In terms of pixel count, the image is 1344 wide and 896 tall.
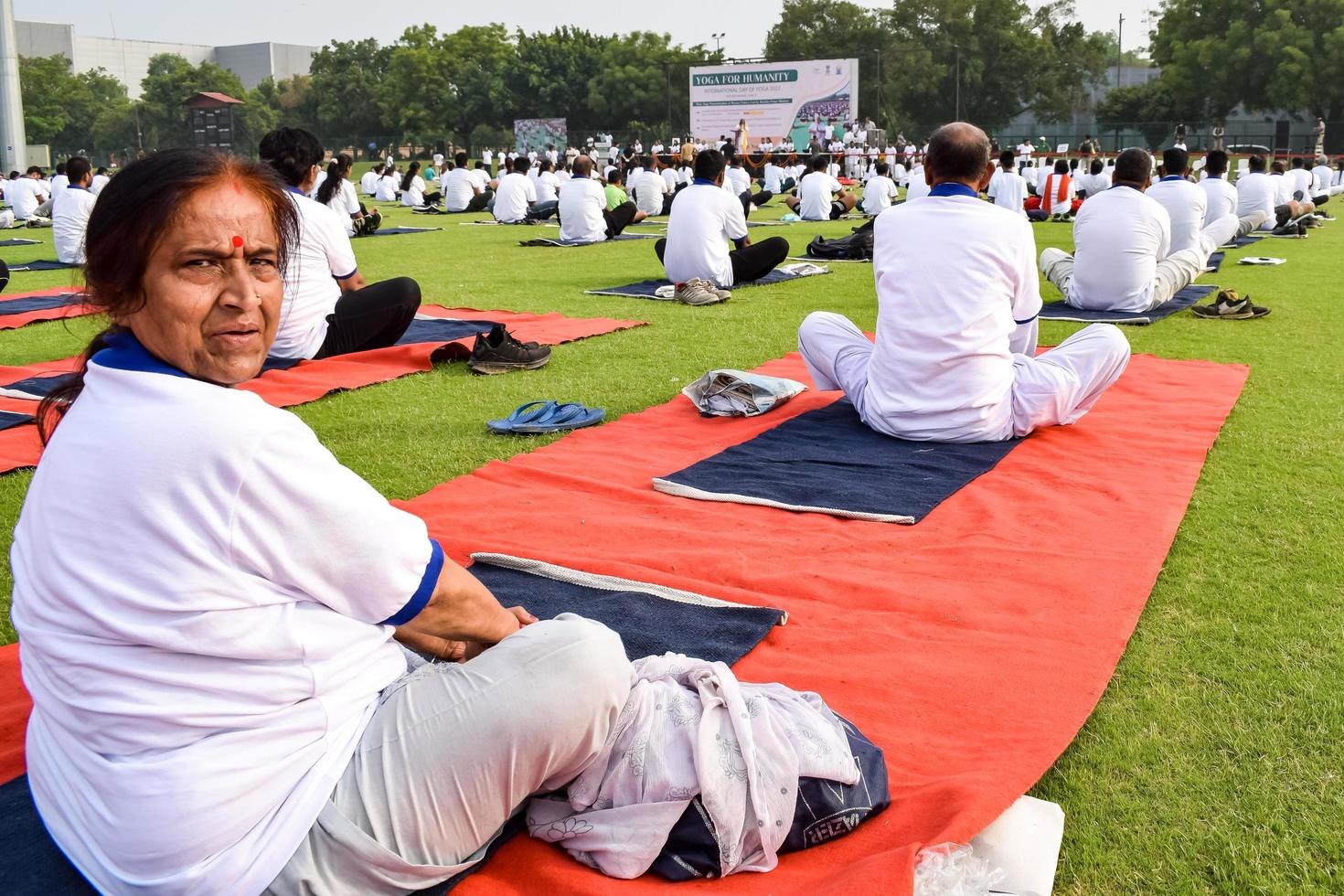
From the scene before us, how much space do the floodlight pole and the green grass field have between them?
24.5 m

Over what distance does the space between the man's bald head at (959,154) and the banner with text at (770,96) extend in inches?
1413

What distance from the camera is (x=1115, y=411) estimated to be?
17.0 ft

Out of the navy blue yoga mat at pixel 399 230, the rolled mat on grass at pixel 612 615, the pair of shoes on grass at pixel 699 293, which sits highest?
the navy blue yoga mat at pixel 399 230

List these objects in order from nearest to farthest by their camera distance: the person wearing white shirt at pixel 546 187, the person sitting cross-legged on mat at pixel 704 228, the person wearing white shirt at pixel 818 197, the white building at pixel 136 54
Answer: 1. the person sitting cross-legged on mat at pixel 704 228
2. the person wearing white shirt at pixel 818 197
3. the person wearing white shirt at pixel 546 187
4. the white building at pixel 136 54

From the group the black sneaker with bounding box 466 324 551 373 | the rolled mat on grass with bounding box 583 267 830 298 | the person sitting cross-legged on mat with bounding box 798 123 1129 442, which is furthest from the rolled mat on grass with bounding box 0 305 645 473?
the person sitting cross-legged on mat with bounding box 798 123 1129 442

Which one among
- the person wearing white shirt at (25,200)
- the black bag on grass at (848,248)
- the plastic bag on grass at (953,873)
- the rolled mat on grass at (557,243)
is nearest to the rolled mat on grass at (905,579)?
the plastic bag on grass at (953,873)

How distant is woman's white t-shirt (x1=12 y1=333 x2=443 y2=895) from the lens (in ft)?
4.93

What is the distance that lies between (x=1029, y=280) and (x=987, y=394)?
0.52 meters

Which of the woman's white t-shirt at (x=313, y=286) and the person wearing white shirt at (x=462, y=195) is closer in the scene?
the woman's white t-shirt at (x=313, y=286)

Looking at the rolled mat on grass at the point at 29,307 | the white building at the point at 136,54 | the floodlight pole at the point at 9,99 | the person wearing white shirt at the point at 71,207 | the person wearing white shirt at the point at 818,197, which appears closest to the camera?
the rolled mat on grass at the point at 29,307

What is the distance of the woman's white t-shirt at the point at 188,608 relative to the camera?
150 centimetres

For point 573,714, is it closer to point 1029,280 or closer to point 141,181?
point 141,181

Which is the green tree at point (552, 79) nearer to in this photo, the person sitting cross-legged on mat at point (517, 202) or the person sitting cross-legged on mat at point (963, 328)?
the person sitting cross-legged on mat at point (517, 202)

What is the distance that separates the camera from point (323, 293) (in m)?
6.58
